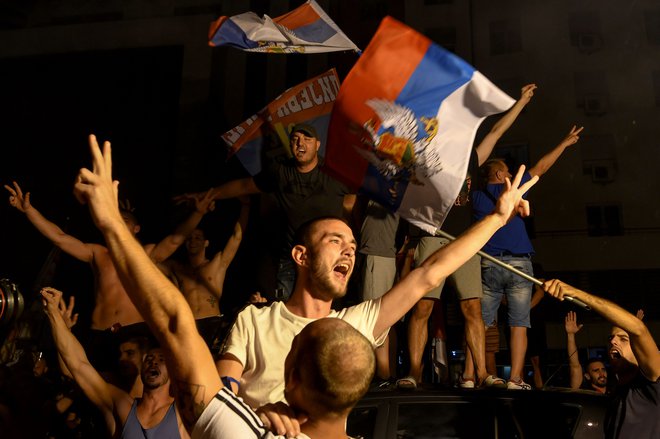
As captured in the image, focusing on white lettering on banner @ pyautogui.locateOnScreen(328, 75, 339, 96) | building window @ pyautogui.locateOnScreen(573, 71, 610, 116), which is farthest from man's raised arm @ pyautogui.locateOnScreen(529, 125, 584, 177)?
building window @ pyautogui.locateOnScreen(573, 71, 610, 116)

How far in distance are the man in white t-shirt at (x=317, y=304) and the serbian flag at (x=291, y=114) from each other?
3.13 meters

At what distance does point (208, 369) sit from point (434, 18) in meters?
15.3

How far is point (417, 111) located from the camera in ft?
11.1

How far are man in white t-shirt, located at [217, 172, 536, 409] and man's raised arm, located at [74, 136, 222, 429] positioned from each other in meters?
0.74

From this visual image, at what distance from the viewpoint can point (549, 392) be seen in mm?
3758

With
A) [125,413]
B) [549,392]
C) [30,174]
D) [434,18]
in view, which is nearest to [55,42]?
[30,174]

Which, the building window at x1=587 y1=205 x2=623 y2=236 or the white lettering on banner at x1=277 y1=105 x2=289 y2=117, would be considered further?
the building window at x1=587 y1=205 x2=623 y2=236

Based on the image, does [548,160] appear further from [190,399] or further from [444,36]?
[444,36]

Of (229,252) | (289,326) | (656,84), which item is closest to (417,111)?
(289,326)

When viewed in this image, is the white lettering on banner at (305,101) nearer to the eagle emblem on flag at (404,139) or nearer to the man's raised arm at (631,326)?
the eagle emblem on flag at (404,139)

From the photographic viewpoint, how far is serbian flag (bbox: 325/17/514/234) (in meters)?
3.31

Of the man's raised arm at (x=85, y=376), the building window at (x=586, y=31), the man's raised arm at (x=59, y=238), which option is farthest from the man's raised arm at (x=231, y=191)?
the building window at (x=586, y=31)

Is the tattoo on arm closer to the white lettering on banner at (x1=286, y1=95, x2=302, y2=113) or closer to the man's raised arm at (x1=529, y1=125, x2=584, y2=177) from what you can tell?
the man's raised arm at (x1=529, y1=125, x2=584, y2=177)

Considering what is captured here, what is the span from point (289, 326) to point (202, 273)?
3436 mm
